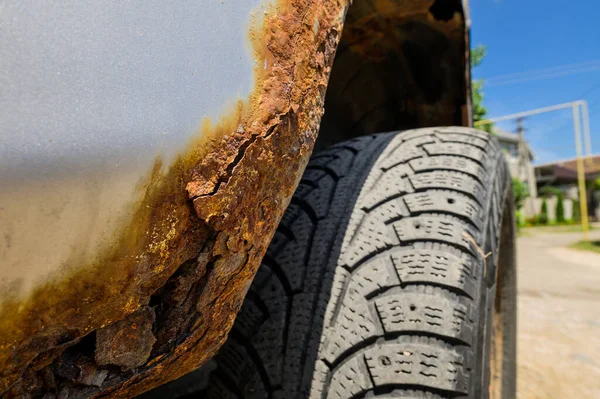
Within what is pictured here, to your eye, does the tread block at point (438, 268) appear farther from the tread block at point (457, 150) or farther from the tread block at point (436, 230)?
the tread block at point (457, 150)

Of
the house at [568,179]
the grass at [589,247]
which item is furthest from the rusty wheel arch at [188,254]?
the house at [568,179]

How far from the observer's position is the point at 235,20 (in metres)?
0.45

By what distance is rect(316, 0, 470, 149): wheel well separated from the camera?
1.18 meters

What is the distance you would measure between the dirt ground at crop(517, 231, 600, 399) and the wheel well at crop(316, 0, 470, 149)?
45.9 inches

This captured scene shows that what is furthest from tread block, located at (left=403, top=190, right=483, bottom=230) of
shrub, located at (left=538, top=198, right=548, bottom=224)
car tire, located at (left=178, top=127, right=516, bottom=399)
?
shrub, located at (left=538, top=198, right=548, bottom=224)

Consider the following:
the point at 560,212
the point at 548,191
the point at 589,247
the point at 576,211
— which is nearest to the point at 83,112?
the point at 589,247

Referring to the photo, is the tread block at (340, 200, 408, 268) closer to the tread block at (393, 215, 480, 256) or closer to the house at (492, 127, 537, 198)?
the tread block at (393, 215, 480, 256)

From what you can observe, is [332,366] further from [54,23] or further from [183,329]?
[54,23]

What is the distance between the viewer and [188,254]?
0.45 metres

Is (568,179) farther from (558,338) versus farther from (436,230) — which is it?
(436,230)

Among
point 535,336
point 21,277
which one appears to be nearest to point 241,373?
point 21,277

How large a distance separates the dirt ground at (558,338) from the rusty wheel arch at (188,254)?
165 centimetres

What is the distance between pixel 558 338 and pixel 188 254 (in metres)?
2.50

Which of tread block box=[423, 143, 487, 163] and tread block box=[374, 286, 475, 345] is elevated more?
tread block box=[423, 143, 487, 163]
